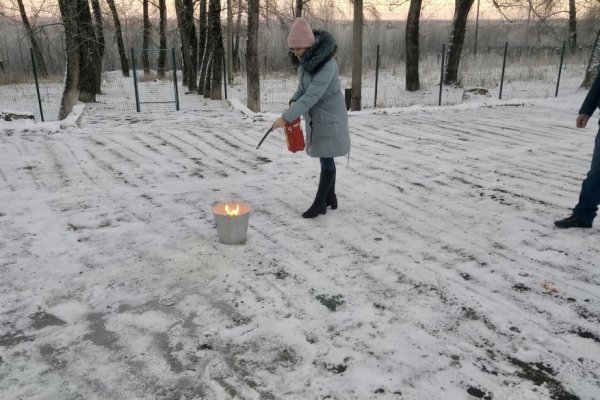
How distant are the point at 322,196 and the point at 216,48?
1080 cm

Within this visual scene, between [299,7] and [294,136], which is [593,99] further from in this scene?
[299,7]

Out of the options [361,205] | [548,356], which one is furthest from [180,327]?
[361,205]

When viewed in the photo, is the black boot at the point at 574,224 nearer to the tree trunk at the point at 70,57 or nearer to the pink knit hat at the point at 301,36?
the pink knit hat at the point at 301,36

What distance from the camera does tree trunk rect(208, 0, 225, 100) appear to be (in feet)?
44.7

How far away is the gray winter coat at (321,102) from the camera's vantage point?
12.7ft

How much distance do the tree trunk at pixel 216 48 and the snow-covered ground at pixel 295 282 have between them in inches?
327

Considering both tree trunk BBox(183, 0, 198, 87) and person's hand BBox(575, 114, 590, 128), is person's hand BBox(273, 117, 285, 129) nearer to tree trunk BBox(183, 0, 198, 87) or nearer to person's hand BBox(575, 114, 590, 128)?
person's hand BBox(575, 114, 590, 128)

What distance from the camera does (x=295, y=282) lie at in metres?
3.26

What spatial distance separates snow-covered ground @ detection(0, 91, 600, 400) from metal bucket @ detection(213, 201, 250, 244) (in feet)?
0.41

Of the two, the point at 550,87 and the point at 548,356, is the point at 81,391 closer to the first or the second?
the point at 548,356

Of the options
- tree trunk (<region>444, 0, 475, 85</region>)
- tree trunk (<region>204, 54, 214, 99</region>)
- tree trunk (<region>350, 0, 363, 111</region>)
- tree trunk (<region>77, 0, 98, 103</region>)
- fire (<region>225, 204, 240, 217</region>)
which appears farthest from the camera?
tree trunk (<region>444, 0, 475, 85</region>)

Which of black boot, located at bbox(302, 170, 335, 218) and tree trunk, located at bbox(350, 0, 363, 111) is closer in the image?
black boot, located at bbox(302, 170, 335, 218)

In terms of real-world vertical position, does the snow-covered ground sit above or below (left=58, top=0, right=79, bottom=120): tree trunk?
below

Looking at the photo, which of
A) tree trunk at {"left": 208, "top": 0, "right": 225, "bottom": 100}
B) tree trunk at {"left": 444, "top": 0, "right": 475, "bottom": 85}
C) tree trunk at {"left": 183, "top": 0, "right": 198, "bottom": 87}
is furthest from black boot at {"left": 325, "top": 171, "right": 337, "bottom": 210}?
tree trunk at {"left": 183, "top": 0, "right": 198, "bottom": 87}
